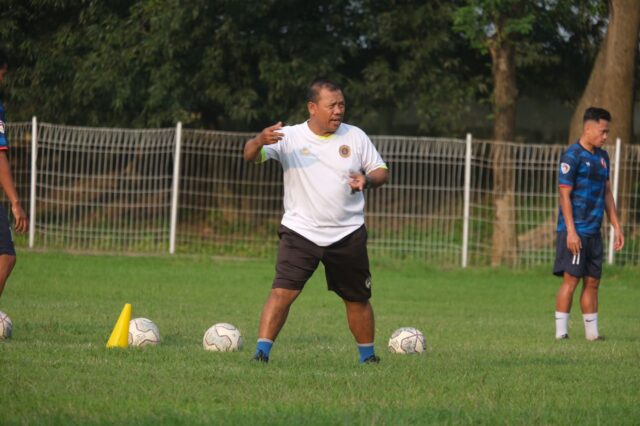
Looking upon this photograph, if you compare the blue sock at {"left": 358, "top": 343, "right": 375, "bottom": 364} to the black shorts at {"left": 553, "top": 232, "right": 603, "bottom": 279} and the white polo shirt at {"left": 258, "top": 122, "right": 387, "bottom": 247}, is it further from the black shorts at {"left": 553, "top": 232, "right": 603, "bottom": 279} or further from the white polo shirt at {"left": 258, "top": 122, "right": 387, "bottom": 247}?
the black shorts at {"left": 553, "top": 232, "right": 603, "bottom": 279}

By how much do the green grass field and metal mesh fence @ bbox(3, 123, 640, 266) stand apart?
4041 millimetres

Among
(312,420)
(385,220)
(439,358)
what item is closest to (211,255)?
(385,220)

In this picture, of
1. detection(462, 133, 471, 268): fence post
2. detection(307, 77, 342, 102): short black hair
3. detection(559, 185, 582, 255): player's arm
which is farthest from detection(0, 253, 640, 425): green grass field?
detection(462, 133, 471, 268): fence post

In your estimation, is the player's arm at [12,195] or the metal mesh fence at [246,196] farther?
the metal mesh fence at [246,196]

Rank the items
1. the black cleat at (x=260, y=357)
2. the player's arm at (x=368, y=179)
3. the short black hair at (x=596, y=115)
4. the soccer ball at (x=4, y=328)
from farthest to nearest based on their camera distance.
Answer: the short black hair at (x=596, y=115), the soccer ball at (x=4, y=328), the black cleat at (x=260, y=357), the player's arm at (x=368, y=179)

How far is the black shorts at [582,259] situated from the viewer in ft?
37.7

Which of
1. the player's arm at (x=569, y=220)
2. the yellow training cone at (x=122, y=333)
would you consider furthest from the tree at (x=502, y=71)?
the yellow training cone at (x=122, y=333)

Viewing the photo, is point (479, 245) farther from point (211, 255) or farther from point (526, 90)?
point (526, 90)

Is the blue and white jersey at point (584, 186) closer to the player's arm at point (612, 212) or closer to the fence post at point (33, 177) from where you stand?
the player's arm at point (612, 212)

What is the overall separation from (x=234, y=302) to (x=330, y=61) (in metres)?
9.31

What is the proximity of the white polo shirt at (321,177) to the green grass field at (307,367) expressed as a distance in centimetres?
97

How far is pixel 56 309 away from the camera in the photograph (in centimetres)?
1306

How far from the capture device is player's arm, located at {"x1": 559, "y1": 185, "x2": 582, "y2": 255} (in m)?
11.3

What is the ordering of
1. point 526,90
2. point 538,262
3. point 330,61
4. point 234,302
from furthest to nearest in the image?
point 526,90 → point 330,61 → point 538,262 → point 234,302
